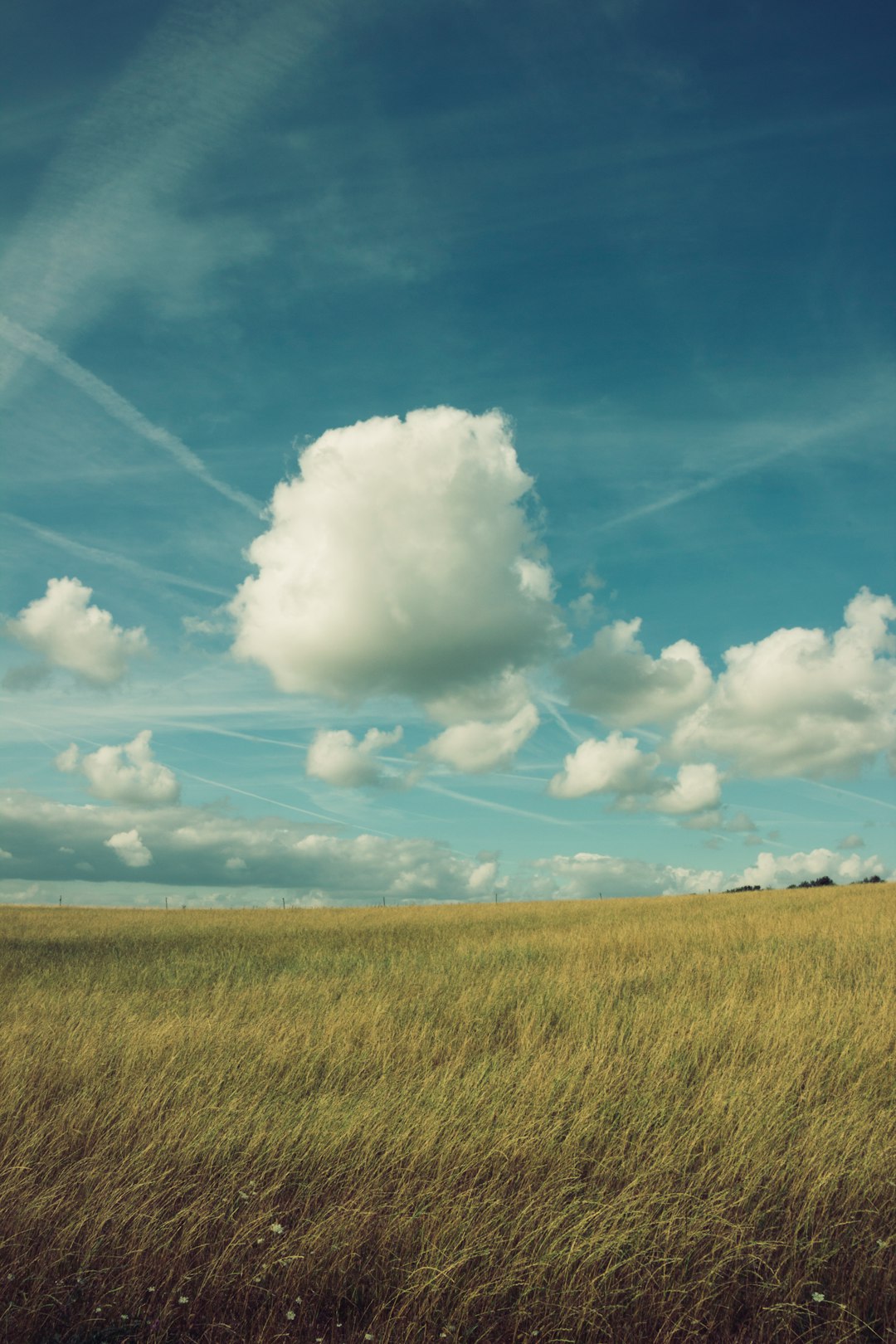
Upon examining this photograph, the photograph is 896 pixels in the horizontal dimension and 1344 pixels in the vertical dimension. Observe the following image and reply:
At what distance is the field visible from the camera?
177 inches

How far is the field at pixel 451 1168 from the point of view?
450 centimetres

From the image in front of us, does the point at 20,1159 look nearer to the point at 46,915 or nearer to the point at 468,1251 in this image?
the point at 468,1251

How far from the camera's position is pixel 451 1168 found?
19.6ft

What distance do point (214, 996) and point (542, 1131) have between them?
8440 millimetres

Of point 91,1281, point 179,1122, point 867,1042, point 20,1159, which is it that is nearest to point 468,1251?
point 91,1281

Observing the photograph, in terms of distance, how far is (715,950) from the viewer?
60.2 feet

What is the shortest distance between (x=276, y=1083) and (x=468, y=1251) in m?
4.05

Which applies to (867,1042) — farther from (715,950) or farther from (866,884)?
(866,884)

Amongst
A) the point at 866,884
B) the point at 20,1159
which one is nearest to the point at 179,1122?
the point at 20,1159

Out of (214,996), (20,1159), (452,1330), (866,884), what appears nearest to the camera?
(452,1330)

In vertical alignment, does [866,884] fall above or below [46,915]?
above

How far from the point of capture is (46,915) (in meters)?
41.5

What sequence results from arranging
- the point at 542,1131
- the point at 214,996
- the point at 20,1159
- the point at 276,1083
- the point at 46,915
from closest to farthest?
the point at 20,1159 → the point at 542,1131 → the point at 276,1083 → the point at 214,996 → the point at 46,915

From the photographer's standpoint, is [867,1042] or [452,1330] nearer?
[452,1330]
